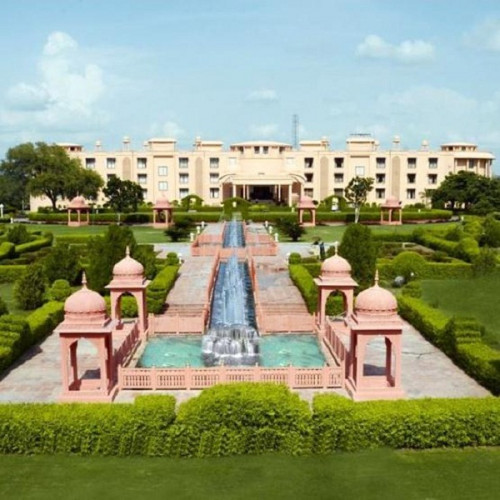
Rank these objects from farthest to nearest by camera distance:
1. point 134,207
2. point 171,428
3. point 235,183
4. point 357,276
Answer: point 235,183 → point 134,207 → point 357,276 → point 171,428

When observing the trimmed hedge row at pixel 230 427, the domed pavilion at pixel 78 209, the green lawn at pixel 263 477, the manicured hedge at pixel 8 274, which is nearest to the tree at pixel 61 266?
the manicured hedge at pixel 8 274

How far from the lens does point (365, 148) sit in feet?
262

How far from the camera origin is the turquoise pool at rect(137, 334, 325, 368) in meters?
16.6

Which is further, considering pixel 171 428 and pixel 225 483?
pixel 171 428

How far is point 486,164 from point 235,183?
3269 centimetres

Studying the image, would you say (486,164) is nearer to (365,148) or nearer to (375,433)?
(365,148)

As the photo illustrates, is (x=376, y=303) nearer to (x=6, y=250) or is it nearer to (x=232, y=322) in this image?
(x=232, y=322)

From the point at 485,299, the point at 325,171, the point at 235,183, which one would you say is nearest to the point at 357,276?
the point at 485,299

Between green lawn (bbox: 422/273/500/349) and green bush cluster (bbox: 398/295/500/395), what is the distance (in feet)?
4.71

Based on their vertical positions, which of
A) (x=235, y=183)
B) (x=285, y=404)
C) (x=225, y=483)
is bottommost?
(x=225, y=483)

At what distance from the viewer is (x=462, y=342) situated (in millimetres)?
15695

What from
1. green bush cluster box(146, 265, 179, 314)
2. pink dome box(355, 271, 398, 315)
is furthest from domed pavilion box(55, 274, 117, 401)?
green bush cluster box(146, 265, 179, 314)

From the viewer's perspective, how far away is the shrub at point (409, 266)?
91.5 ft

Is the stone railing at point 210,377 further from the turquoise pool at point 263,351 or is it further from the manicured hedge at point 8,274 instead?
the manicured hedge at point 8,274
